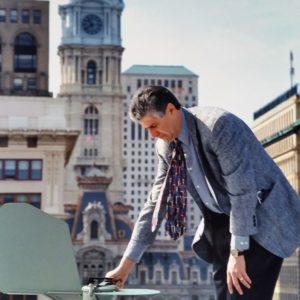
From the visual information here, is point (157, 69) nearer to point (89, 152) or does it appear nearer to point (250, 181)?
point (89, 152)

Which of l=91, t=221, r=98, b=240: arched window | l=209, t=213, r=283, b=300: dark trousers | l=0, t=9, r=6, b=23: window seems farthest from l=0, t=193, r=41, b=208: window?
l=91, t=221, r=98, b=240: arched window

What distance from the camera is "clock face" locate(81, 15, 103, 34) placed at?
11188 centimetres

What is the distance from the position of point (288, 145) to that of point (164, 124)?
71795 millimetres

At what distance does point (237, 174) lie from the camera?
9.74 feet

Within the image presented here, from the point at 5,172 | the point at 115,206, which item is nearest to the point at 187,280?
the point at 115,206

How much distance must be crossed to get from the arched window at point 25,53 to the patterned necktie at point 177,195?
49.3 meters

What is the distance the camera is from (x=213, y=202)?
3080mm

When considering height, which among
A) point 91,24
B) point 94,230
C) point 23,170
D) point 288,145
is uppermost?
point 91,24

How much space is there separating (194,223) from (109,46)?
24649mm

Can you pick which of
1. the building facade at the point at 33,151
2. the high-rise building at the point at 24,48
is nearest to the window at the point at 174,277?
the high-rise building at the point at 24,48

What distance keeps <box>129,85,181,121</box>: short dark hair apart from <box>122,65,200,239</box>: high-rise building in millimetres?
123156

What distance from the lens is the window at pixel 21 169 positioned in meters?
40.2

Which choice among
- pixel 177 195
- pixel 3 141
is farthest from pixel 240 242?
pixel 3 141

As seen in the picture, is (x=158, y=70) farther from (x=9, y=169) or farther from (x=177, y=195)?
(x=177, y=195)
